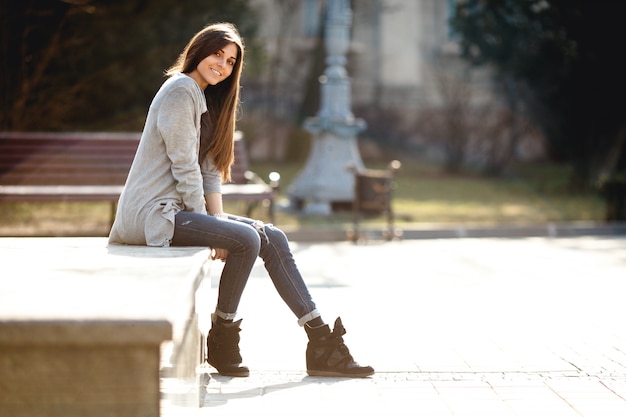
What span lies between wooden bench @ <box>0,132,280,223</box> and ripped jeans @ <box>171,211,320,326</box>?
631 cm

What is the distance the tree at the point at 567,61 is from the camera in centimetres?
1859

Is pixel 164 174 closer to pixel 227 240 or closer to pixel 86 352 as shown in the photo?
pixel 227 240

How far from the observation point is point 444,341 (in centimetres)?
628

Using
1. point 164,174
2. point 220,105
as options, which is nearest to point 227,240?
point 164,174

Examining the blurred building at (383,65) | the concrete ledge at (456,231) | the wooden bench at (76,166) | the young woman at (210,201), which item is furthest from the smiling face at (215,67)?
the blurred building at (383,65)

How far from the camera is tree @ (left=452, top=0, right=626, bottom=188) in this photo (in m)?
18.6

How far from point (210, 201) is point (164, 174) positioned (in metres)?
0.57

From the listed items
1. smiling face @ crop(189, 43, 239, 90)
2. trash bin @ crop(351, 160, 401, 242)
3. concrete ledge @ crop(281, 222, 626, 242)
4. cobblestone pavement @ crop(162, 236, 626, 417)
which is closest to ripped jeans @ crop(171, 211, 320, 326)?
cobblestone pavement @ crop(162, 236, 626, 417)

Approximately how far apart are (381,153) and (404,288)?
20784 mm

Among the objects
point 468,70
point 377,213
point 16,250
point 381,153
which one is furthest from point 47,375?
point 381,153

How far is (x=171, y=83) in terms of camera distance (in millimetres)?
5035

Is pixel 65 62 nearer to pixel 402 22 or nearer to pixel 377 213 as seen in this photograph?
pixel 377 213

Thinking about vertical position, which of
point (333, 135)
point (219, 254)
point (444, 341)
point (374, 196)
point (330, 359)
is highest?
point (219, 254)

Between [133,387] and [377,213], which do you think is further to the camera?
[377,213]
